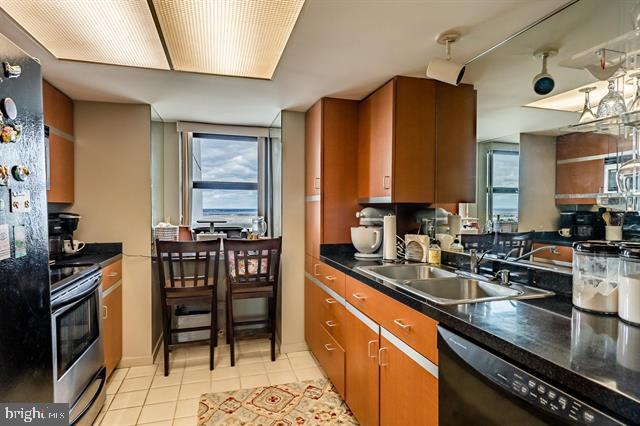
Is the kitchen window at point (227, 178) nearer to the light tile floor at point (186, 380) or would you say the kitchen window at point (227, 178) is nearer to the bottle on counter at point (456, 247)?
the light tile floor at point (186, 380)

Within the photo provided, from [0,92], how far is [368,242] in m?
2.06

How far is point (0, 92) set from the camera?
109 cm

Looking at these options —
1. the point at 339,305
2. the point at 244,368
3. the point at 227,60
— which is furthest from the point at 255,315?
the point at 227,60

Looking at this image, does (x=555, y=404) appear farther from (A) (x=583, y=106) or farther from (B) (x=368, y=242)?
(B) (x=368, y=242)

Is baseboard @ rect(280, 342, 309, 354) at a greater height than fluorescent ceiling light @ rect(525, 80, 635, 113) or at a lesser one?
lesser

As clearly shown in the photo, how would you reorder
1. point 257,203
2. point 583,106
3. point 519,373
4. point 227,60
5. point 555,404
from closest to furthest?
point 555,404
point 519,373
point 583,106
point 227,60
point 257,203

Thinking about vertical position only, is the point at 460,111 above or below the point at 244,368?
above

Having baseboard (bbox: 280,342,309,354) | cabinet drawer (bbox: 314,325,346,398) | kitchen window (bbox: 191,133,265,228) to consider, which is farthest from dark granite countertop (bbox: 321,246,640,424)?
kitchen window (bbox: 191,133,265,228)

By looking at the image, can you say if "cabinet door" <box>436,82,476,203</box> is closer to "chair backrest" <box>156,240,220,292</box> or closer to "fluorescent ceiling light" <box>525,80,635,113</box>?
"fluorescent ceiling light" <box>525,80,635,113</box>

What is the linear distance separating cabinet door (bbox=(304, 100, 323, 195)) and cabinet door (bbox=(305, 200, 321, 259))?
117 millimetres

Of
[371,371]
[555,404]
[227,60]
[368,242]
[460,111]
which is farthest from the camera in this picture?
[368,242]

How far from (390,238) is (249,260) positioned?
120cm

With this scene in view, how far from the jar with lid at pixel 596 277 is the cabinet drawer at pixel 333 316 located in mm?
1234

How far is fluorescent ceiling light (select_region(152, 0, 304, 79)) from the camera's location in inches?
58.5
